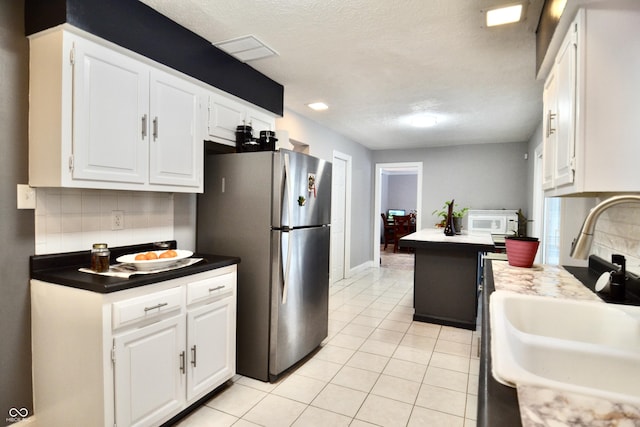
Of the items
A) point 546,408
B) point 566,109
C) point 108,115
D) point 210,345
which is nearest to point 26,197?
point 108,115

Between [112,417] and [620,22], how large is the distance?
2632 millimetres

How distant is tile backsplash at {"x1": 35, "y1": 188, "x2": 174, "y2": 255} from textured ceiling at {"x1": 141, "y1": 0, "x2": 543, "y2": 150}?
3.81 feet

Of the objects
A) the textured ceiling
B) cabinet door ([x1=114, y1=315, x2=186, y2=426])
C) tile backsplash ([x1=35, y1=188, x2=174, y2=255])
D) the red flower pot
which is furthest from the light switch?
the red flower pot

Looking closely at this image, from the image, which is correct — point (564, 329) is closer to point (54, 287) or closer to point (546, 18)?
point (546, 18)

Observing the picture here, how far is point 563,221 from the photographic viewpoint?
8.71 feet

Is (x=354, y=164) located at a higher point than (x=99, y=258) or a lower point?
higher

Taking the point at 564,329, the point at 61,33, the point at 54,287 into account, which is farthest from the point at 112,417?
the point at 564,329

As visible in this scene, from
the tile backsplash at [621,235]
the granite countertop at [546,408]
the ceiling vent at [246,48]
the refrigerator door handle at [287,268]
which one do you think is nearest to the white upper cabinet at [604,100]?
the tile backsplash at [621,235]

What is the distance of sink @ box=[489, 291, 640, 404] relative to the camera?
76 cm

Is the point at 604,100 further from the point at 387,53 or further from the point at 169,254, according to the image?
the point at 169,254

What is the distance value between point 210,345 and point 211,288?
36 centimetres

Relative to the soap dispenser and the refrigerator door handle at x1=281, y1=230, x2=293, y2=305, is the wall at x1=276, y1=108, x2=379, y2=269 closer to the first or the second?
the refrigerator door handle at x1=281, y1=230, x2=293, y2=305

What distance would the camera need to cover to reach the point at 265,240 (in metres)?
2.43

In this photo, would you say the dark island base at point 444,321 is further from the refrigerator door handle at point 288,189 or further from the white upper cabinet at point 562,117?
the refrigerator door handle at point 288,189
